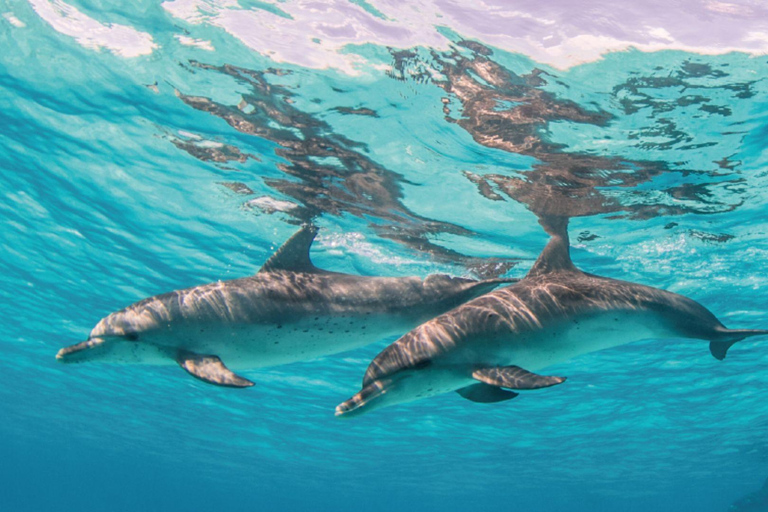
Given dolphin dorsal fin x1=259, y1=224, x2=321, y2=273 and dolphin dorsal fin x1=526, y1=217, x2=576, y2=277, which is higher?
dolphin dorsal fin x1=526, y1=217, x2=576, y2=277

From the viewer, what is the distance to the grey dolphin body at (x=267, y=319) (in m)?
5.45

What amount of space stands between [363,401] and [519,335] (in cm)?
175

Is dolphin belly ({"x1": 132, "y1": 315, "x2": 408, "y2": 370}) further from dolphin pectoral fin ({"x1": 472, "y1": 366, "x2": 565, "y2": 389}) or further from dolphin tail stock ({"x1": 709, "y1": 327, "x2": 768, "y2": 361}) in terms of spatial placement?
dolphin tail stock ({"x1": 709, "y1": 327, "x2": 768, "y2": 361})

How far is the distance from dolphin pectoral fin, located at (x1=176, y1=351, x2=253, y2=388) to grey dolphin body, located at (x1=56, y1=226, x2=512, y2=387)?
0.03 meters

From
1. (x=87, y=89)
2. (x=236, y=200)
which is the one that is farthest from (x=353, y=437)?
(x=87, y=89)

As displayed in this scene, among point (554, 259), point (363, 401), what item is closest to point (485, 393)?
point (363, 401)

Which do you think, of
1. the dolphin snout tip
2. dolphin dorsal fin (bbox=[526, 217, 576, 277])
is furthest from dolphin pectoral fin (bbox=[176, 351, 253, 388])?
dolphin dorsal fin (bbox=[526, 217, 576, 277])

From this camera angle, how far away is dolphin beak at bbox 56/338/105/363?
5.39m

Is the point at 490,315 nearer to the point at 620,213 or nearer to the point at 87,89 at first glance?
the point at 620,213

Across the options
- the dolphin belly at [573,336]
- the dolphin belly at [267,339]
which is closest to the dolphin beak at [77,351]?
the dolphin belly at [267,339]

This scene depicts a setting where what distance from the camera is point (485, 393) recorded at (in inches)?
186

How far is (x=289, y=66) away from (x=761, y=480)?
6953 cm

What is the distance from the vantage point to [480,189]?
33.1 ft

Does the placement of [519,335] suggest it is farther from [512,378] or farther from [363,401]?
[363,401]
